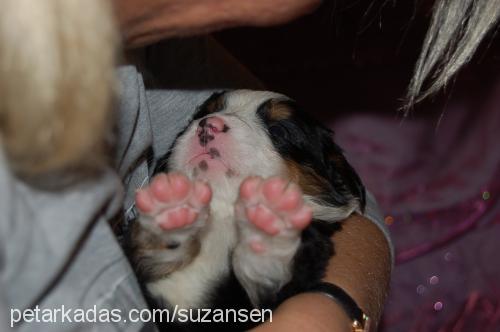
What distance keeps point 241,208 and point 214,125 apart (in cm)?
36

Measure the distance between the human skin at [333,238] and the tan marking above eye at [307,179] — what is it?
12cm

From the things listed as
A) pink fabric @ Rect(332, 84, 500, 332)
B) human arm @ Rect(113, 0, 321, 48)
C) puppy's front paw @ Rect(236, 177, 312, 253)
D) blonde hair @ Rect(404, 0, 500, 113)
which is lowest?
pink fabric @ Rect(332, 84, 500, 332)

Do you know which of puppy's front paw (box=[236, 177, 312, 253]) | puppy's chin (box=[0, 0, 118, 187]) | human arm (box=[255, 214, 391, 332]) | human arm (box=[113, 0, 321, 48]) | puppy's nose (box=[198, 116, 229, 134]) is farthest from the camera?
puppy's nose (box=[198, 116, 229, 134])

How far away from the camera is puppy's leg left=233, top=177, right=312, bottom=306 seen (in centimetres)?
135

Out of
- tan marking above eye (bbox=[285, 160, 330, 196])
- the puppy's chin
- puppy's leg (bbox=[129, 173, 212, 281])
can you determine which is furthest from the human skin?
the puppy's chin

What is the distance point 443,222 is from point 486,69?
1.99ft

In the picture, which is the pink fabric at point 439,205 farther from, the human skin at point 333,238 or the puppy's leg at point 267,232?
the puppy's leg at point 267,232

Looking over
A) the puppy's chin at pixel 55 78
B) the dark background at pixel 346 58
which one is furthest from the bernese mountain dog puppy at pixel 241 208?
the dark background at pixel 346 58

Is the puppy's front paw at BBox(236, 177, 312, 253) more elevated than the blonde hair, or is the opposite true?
the blonde hair

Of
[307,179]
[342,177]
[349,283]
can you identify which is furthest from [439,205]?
[349,283]

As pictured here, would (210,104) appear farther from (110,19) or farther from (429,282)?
(429,282)

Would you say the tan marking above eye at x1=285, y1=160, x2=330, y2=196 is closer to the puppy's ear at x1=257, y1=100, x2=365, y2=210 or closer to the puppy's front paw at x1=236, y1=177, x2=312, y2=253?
the puppy's ear at x1=257, y1=100, x2=365, y2=210

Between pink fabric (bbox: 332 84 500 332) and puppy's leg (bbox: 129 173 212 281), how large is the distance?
146cm

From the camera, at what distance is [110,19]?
831 millimetres
